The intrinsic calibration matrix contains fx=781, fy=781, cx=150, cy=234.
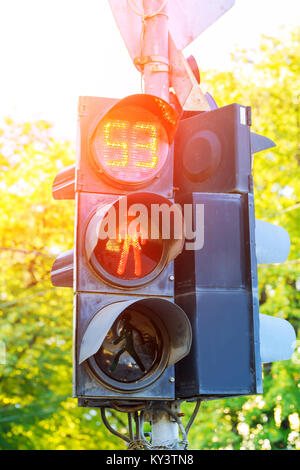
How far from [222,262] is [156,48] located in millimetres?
1306

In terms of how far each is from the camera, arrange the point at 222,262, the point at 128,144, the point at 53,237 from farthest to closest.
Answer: the point at 53,237, the point at 222,262, the point at 128,144

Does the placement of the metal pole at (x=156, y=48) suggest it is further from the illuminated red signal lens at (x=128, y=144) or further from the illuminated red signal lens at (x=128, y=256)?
the illuminated red signal lens at (x=128, y=256)

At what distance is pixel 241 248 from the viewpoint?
14.3 feet

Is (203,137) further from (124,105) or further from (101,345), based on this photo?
(101,345)

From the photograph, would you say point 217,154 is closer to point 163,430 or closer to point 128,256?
point 128,256

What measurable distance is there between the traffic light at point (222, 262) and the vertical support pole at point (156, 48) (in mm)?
339

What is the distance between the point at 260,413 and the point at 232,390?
12.0 m

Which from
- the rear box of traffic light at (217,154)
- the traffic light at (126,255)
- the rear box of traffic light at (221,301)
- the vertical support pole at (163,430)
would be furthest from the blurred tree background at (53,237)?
the traffic light at (126,255)

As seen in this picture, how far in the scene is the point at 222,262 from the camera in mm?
4309

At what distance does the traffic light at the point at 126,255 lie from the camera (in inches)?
151

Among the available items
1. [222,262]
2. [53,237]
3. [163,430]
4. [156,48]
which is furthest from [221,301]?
[53,237]

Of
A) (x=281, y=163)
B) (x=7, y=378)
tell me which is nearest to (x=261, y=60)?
(x=281, y=163)

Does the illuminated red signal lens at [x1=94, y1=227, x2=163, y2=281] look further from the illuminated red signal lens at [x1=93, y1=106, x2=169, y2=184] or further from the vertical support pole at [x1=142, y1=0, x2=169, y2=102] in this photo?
the vertical support pole at [x1=142, y1=0, x2=169, y2=102]
